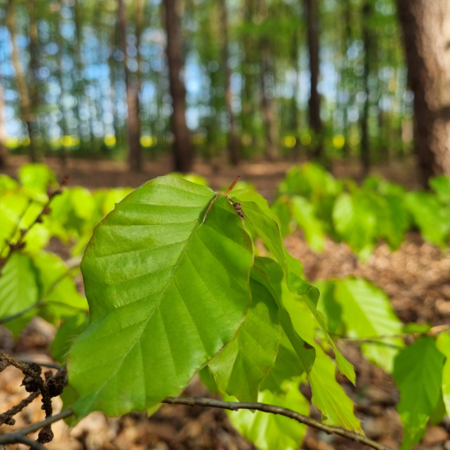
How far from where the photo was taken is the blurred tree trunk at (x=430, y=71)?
3.47 m

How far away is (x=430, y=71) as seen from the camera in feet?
11.7

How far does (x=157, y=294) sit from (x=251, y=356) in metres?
0.14

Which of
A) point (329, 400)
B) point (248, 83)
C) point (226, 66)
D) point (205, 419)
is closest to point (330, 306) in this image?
point (329, 400)

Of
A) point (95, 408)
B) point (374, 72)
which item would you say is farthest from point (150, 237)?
point (374, 72)

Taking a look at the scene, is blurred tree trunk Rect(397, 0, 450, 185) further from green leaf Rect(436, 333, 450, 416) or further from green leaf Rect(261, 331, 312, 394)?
green leaf Rect(261, 331, 312, 394)

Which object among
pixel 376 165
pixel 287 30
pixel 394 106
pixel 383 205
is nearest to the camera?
pixel 383 205

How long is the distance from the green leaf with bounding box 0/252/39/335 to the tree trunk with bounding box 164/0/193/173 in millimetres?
8796

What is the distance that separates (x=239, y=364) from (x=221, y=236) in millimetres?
154

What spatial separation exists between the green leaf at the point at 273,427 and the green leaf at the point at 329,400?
0.21 m

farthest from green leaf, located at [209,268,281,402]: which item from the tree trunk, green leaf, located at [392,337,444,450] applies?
the tree trunk

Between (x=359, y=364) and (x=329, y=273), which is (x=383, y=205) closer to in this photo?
(x=359, y=364)

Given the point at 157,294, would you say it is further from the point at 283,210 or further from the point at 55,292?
the point at 283,210

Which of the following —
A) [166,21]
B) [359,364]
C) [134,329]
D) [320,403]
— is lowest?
[359,364]

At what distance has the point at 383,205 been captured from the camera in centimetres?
148
